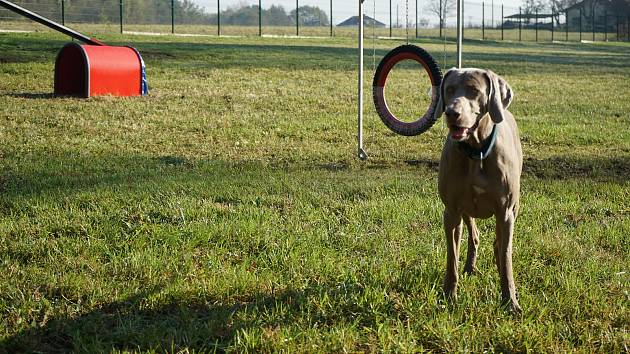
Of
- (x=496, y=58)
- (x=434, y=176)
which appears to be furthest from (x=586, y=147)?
(x=496, y=58)

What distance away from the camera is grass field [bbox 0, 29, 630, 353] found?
390 cm

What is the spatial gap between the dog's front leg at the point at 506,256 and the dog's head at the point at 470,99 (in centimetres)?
58

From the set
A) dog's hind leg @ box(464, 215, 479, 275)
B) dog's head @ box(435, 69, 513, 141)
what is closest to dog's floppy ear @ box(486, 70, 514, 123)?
dog's head @ box(435, 69, 513, 141)

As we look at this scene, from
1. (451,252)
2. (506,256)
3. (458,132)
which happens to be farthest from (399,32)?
(458,132)

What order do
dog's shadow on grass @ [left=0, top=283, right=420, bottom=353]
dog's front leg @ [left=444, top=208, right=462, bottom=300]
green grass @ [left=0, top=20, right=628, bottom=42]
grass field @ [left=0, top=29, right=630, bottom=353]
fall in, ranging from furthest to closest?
1. green grass @ [left=0, top=20, right=628, bottom=42]
2. dog's front leg @ [left=444, top=208, right=462, bottom=300]
3. grass field @ [left=0, top=29, right=630, bottom=353]
4. dog's shadow on grass @ [left=0, top=283, right=420, bottom=353]

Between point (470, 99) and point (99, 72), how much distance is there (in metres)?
11.8

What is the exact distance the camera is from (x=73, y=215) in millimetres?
6211

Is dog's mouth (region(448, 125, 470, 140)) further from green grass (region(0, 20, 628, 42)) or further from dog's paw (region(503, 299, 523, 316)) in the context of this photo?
green grass (region(0, 20, 628, 42))

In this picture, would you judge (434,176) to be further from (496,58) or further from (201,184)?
(496,58)

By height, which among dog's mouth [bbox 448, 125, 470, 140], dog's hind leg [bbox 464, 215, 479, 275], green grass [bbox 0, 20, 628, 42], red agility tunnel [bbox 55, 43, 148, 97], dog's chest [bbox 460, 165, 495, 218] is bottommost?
dog's hind leg [bbox 464, 215, 479, 275]

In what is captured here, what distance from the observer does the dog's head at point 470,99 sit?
12.5 feet

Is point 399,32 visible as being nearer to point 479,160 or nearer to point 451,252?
point 451,252

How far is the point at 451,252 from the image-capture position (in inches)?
171

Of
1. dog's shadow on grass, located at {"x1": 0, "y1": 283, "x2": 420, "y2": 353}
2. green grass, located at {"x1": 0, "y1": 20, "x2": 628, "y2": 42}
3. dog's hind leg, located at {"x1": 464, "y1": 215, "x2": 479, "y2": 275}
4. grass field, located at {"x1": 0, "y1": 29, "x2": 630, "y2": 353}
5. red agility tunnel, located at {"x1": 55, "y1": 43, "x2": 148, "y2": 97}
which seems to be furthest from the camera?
green grass, located at {"x1": 0, "y1": 20, "x2": 628, "y2": 42}
